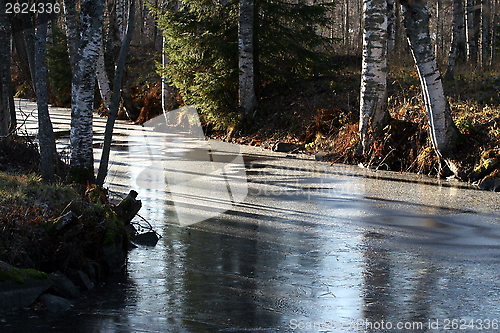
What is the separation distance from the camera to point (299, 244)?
816 cm

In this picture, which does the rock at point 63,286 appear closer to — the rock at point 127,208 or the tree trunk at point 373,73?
the rock at point 127,208

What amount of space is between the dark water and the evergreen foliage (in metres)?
9.40

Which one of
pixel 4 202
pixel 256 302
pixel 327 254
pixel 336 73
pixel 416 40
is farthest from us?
pixel 336 73

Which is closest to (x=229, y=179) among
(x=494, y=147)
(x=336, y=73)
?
(x=494, y=147)

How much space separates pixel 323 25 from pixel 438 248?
46.1ft

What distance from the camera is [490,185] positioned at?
12.2 meters

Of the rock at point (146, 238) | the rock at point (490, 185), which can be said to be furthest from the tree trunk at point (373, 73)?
the rock at point (146, 238)

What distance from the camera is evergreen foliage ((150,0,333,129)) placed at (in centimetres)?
2019

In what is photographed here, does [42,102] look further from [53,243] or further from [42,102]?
[53,243]

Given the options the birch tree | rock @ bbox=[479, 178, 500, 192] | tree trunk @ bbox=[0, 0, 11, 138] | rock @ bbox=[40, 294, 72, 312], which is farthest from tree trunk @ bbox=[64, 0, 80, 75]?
rock @ bbox=[40, 294, 72, 312]

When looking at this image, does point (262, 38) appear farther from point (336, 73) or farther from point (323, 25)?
point (336, 73)

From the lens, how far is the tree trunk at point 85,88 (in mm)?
9289

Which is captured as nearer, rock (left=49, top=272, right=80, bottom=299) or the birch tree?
rock (left=49, top=272, right=80, bottom=299)

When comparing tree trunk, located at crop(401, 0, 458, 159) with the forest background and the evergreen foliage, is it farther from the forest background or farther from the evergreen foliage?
the evergreen foliage
